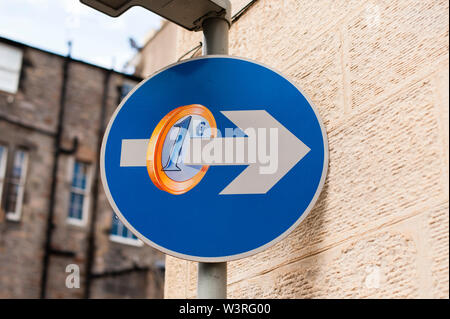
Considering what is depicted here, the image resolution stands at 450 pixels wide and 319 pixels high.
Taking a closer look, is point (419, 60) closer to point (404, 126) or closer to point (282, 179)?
point (404, 126)

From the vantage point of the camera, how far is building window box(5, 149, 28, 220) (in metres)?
18.9

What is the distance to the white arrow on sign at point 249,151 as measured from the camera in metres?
2.32

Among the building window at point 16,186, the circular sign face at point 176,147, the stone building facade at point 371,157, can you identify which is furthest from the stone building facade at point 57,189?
the circular sign face at point 176,147

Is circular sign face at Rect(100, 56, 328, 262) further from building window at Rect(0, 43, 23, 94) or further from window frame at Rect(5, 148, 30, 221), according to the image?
building window at Rect(0, 43, 23, 94)

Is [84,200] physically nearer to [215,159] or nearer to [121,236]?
[121,236]

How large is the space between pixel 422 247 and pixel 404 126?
39cm

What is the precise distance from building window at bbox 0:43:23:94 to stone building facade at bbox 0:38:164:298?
27mm

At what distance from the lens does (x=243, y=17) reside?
3.39 metres

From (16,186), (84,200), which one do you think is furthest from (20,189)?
(84,200)

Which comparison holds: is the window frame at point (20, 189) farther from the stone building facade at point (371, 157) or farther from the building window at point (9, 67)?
the stone building facade at point (371, 157)

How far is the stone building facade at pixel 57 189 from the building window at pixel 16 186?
0.08ft
